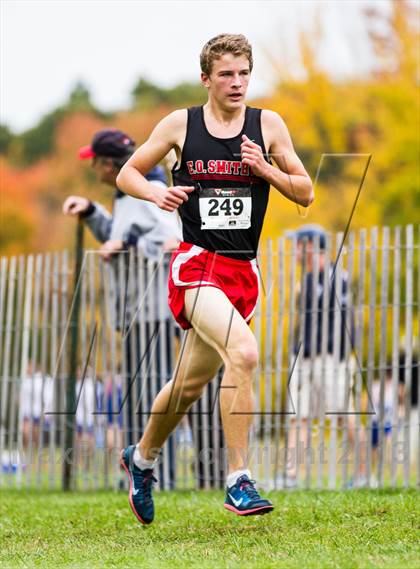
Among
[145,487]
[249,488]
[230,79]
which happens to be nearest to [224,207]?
[230,79]

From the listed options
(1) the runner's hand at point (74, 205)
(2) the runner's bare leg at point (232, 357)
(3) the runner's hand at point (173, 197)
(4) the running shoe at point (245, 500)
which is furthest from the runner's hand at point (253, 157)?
(1) the runner's hand at point (74, 205)

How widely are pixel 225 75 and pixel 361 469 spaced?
407cm

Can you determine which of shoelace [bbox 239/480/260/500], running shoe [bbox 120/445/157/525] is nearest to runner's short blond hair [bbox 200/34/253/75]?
shoelace [bbox 239/480/260/500]

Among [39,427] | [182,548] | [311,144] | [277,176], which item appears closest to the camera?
[182,548]

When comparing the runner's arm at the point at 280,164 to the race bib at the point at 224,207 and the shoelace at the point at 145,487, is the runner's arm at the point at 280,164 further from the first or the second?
the shoelace at the point at 145,487

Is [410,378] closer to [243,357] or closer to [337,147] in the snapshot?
[243,357]

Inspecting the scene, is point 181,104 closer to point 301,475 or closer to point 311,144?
point 311,144

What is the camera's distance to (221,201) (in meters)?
5.23

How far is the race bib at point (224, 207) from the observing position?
5.23 m

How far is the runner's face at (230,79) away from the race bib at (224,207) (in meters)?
0.38

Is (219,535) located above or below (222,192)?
below

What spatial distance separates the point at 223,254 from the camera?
5.23 m

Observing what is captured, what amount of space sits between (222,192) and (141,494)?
4.92ft

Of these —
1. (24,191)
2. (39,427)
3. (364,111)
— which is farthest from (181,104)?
(39,427)
